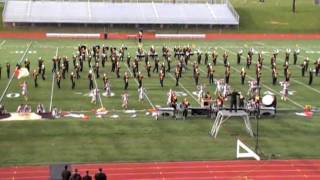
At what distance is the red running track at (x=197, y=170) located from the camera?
16.0m

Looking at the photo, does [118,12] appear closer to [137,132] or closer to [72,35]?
[72,35]

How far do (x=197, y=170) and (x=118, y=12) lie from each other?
50.8m

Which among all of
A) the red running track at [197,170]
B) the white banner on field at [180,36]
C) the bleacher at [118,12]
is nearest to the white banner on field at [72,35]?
the bleacher at [118,12]

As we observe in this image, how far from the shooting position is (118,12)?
216 ft

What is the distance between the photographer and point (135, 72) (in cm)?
3322

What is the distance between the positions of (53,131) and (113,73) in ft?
45.7

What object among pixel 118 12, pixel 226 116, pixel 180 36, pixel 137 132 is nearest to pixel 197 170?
pixel 226 116

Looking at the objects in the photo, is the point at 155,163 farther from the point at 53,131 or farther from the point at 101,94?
the point at 101,94

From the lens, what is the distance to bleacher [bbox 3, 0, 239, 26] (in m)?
63.1

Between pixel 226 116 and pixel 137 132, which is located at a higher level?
pixel 226 116

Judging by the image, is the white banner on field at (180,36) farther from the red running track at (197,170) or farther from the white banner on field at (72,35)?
the red running track at (197,170)

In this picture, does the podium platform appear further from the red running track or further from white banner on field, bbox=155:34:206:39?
white banner on field, bbox=155:34:206:39

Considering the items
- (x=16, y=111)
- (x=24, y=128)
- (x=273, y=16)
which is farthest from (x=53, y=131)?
(x=273, y=16)

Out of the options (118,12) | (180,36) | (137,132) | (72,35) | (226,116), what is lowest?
(137,132)
